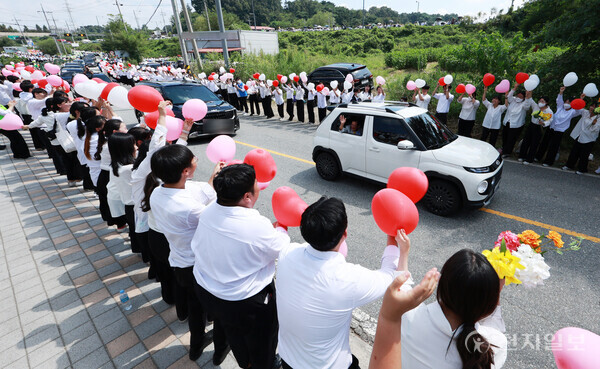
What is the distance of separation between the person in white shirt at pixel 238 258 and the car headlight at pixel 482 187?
12.2 feet

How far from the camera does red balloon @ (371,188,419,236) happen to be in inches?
71.1

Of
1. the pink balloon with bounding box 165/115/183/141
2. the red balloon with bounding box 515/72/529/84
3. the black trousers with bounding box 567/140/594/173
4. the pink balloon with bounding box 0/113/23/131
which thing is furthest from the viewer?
the red balloon with bounding box 515/72/529/84

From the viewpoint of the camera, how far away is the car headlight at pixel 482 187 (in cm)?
435

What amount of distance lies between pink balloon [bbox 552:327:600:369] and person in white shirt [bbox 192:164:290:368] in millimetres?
1325

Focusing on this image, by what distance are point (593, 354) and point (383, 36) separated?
48033 millimetres

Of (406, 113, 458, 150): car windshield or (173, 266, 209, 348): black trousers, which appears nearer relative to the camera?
(173, 266, 209, 348): black trousers

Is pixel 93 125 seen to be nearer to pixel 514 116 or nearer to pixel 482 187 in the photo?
pixel 482 187

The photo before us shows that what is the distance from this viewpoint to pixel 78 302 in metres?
3.29

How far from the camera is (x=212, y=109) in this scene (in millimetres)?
9492

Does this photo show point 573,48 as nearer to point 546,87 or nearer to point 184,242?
point 546,87

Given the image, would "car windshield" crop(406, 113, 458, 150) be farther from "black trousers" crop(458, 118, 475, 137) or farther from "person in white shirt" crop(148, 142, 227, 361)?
"person in white shirt" crop(148, 142, 227, 361)

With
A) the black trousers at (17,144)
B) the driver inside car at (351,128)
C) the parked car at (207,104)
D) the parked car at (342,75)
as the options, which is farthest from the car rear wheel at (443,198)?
the black trousers at (17,144)

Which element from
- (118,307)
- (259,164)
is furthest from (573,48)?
(118,307)

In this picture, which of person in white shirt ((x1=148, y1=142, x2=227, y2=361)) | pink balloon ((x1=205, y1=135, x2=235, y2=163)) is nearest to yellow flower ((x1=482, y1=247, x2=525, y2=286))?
person in white shirt ((x1=148, y1=142, x2=227, y2=361))
